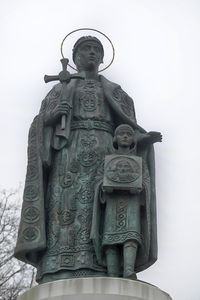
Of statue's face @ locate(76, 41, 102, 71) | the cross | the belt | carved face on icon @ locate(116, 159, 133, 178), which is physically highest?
statue's face @ locate(76, 41, 102, 71)

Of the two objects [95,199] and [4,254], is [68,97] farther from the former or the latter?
[4,254]

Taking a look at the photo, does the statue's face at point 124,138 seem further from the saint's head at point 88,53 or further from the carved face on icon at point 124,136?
the saint's head at point 88,53

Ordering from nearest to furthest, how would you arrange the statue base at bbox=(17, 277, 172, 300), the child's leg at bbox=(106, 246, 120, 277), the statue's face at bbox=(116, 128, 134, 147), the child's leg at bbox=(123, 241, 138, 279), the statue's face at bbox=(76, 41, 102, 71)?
1. the statue base at bbox=(17, 277, 172, 300)
2. the child's leg at bbox=(123, 241, 138, 279)
3. the child's leg at bbox=(106, 246, 120, 277)
4. the statue's face at bbox=(116, 128, 134, 147)
5. the statue's face at bbox=(76, 41, 102, 71)

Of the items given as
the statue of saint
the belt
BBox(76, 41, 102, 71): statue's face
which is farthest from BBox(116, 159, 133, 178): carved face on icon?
BBox(76, 41, 102, 71): statue's face

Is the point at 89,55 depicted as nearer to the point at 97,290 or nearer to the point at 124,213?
the point at 124,213

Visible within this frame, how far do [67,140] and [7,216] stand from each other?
9407 millimetres

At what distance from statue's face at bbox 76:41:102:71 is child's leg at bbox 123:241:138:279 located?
3139 mm

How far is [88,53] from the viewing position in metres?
11.3

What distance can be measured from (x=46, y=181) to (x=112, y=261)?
5.52ft

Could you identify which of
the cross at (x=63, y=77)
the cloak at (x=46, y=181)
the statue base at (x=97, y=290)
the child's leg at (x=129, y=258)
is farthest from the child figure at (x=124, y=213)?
the cross at (x=63, y=77)

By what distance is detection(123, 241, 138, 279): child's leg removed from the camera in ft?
Result: 30.1

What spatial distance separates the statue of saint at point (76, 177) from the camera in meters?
9.66

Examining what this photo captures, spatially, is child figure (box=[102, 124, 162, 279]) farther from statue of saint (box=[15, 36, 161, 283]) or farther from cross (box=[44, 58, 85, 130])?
cross (box=[44, 58, 85, 130])

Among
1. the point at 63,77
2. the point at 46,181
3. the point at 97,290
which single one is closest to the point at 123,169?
the point at 46,181
